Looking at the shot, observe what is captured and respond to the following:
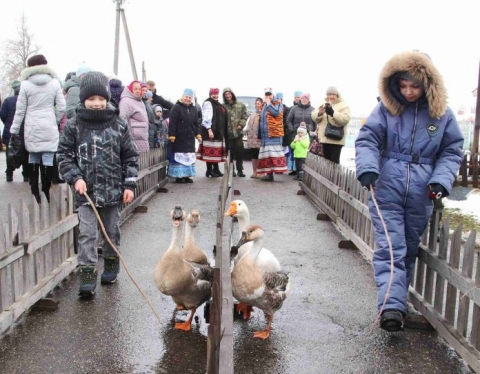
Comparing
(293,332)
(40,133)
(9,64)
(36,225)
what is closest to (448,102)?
(293,332)

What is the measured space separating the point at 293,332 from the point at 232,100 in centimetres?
944

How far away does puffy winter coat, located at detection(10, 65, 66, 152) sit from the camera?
768 centimetres

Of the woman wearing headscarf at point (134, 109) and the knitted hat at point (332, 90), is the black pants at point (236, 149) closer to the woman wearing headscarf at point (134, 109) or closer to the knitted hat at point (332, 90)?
the woman wearing headscarf at point (134, 109)

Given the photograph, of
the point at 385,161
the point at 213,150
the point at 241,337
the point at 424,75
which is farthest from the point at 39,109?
the point at 213,150

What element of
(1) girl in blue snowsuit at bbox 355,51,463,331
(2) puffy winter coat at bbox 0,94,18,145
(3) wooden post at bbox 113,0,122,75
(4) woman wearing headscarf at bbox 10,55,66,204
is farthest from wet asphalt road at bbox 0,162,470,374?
(3) wooden post at bbox 113,0,122,75

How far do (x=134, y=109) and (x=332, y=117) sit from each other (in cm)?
348

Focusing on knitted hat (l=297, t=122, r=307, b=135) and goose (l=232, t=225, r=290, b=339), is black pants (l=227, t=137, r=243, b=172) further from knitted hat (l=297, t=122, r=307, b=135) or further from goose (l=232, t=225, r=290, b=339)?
goose (l=232, t=225, r=290, b=339)

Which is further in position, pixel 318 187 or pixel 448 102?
pixel 318 187

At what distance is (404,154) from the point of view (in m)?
4.34

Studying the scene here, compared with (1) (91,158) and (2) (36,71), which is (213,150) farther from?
(1) (91,158)

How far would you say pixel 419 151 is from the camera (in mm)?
4309

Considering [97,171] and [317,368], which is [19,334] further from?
[317,368]

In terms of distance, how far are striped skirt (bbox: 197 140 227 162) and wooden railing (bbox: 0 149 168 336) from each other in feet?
24.2

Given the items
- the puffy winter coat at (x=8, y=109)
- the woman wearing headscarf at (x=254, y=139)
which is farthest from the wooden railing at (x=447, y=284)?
the puffy winter coat at (x=8, y=109)
